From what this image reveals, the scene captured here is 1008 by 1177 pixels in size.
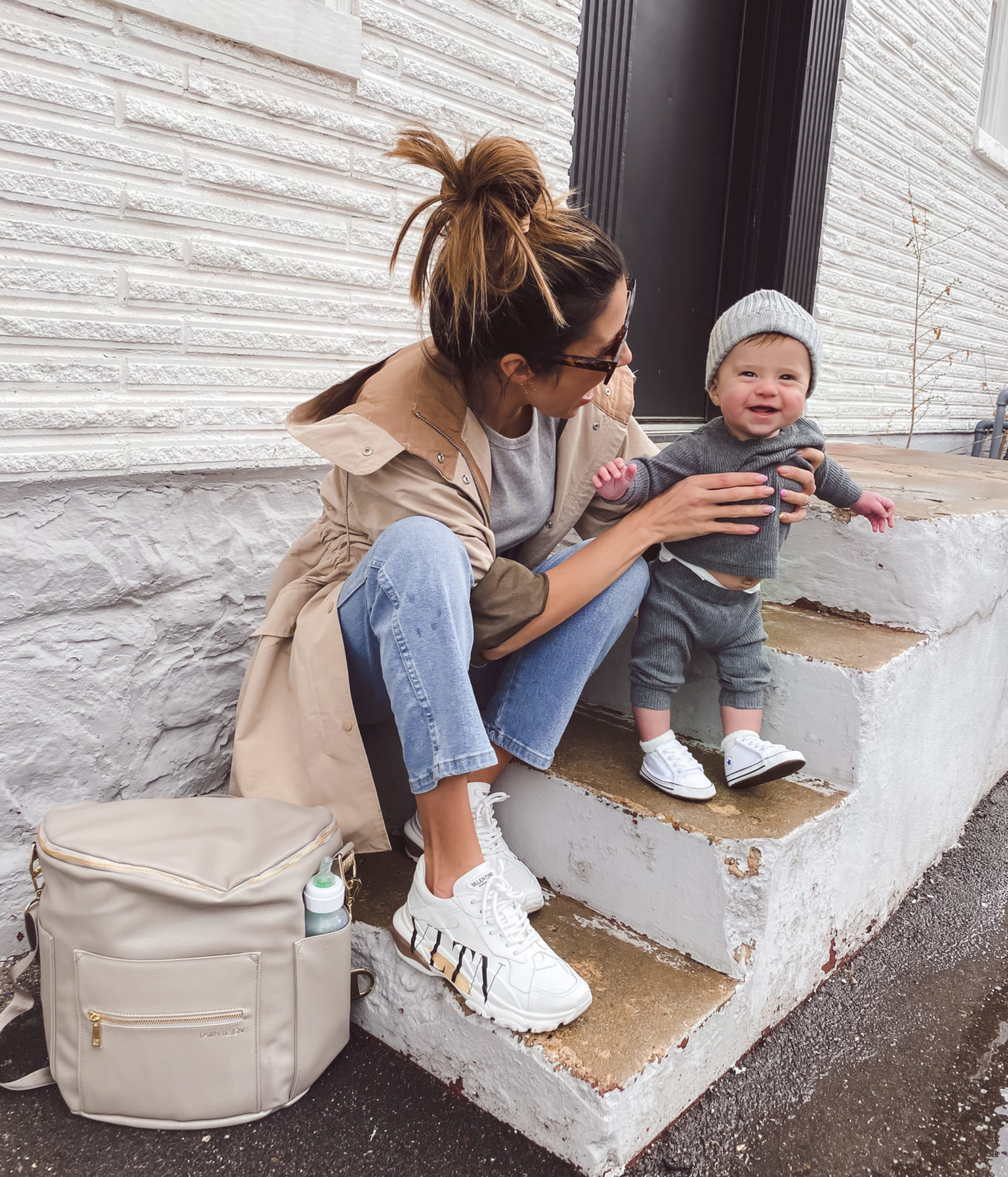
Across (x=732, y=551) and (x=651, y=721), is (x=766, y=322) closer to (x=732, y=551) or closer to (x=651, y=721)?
(x=732, y=551)

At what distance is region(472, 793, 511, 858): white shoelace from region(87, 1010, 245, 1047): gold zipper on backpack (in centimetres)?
55

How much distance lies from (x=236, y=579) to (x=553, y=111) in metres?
1.69

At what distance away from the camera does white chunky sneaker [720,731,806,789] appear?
5.60ft

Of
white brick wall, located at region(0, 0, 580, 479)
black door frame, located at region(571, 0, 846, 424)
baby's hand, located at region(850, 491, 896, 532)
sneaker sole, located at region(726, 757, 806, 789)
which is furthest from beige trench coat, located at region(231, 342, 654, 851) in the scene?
black door frame, located at region(571, 0, 846, 424)

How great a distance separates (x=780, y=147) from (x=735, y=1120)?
147 inches

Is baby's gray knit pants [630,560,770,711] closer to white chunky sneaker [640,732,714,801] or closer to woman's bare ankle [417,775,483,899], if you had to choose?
white chunky sneaker [640,732,714,801]

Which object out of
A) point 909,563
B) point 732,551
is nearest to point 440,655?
point 732,551

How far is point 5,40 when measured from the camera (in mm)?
1600

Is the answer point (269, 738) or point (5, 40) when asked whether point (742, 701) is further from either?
point (5, 40)

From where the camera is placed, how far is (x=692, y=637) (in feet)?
6.08

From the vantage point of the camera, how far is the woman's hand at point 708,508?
1.72 meters

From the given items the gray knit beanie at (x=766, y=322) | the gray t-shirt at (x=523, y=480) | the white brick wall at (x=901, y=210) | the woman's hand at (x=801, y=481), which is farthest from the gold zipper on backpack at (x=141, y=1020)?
the white brick wall at (x=901, y=210)

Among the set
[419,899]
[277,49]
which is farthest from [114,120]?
[419,899]

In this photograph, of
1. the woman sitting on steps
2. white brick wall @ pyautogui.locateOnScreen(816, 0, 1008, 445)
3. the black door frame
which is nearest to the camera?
the woman sitting on steps
